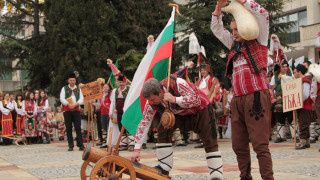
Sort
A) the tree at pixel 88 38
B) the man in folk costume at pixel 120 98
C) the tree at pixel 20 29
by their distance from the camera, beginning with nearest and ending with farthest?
the man in folk costume at pixel 120 98
the tree at pixel 88 38
the tree at pixel 20 29

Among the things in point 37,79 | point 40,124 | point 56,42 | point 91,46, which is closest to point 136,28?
point 91,46

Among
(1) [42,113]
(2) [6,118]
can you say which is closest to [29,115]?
(1) [42,113]

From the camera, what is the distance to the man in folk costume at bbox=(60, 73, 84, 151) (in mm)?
11922

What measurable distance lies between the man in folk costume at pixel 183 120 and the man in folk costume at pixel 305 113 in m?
5.18

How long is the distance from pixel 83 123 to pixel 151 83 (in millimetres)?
11433

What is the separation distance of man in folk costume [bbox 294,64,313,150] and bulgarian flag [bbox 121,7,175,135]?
5.33m

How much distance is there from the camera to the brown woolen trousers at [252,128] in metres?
4.59

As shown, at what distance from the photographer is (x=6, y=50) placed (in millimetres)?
26500

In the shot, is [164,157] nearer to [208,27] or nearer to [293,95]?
[293,95]

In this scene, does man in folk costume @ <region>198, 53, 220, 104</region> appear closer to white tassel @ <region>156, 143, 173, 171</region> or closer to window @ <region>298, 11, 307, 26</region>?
white tassel @ <region>156, 143, 173, 171</region>

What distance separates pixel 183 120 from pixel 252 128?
1.08 metres

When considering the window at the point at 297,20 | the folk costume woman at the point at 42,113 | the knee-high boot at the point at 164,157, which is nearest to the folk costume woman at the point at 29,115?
the folk costume woman at the point at 42,113

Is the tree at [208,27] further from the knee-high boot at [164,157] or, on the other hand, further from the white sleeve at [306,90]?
the knee-high boot at [164,157]

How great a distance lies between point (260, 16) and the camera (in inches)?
186
